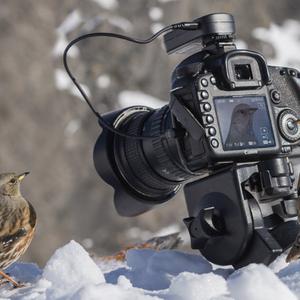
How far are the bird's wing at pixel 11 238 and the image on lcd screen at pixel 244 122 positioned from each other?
0.67 meters

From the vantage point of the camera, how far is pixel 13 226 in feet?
8.19

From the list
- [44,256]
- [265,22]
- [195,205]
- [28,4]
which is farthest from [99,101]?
[195,205]

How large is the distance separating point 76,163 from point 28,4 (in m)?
2.89

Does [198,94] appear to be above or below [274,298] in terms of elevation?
above

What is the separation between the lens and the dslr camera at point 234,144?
2.34 metres

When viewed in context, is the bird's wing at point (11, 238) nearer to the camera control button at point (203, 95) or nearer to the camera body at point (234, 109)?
the camera body at point (234, 109)

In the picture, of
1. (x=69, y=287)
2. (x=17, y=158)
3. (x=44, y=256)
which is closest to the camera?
(x=69, y=287)

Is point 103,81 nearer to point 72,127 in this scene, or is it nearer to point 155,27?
point 72,127

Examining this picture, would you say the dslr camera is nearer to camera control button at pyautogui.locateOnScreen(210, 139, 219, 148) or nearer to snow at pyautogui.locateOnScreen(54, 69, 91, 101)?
camera control button at pyautogui.locateOnScreen(210, 139, 219, 148)

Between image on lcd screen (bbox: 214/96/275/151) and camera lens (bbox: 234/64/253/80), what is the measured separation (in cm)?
6

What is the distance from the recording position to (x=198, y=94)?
2.35 m

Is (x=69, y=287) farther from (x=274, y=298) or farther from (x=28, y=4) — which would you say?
(x=28, y=4)

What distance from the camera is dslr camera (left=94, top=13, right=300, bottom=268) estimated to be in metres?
2.34

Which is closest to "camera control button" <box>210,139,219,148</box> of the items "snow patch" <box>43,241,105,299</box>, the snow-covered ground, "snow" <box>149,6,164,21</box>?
the snow-covered ground
